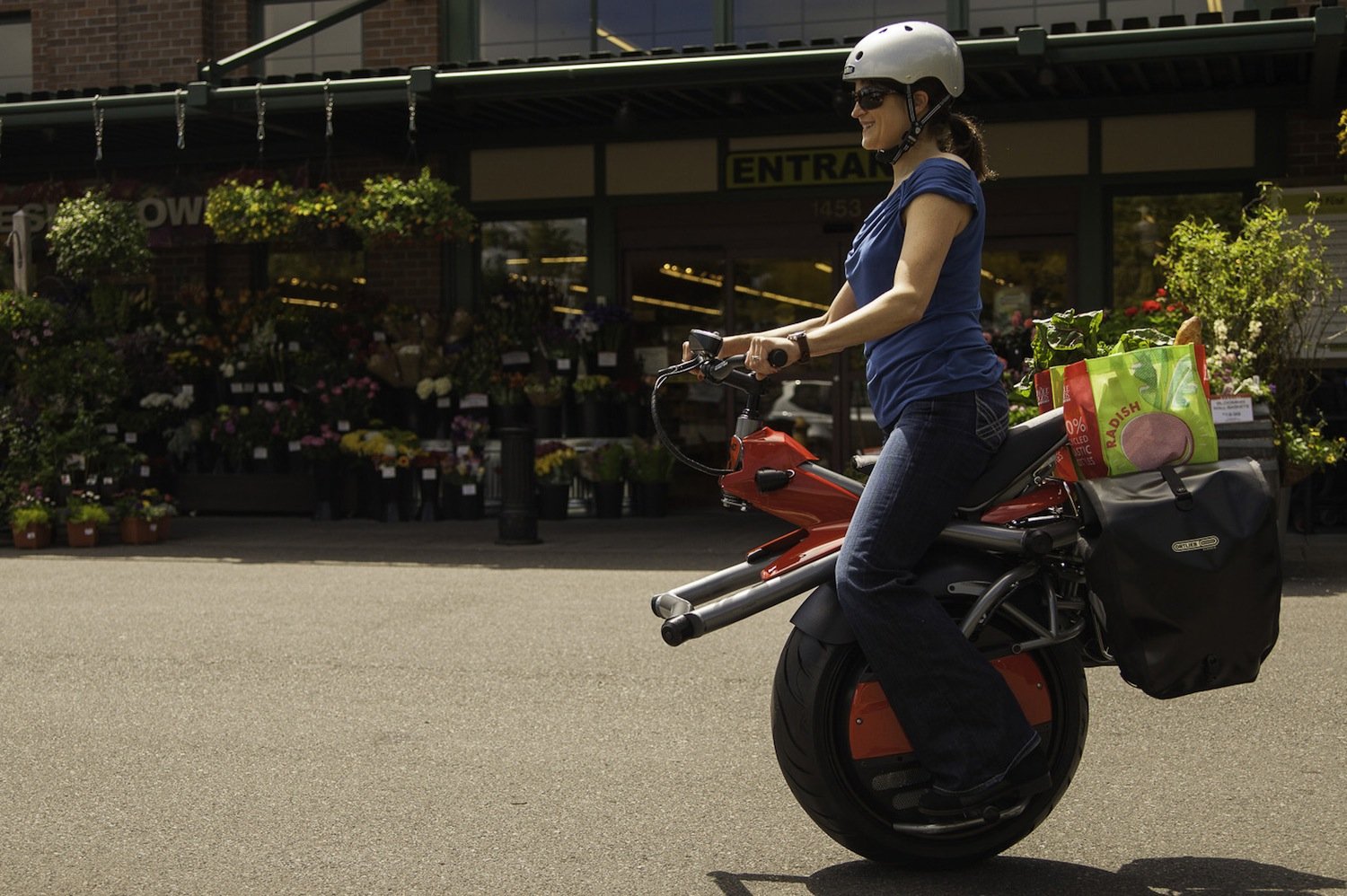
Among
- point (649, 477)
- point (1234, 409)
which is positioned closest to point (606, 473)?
point (649, 477)

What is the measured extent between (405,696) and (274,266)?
10.5 metres

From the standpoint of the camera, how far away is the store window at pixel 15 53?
654 inches

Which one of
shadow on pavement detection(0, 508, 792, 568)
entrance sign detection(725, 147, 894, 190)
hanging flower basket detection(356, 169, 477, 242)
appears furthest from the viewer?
entrance sign detection(725, 147, 894, 190)

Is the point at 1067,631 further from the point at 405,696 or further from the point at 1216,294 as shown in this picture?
the point at 1216,294

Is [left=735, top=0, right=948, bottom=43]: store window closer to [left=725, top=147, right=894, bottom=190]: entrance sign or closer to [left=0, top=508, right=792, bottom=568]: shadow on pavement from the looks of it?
[left=725, top=147, right=894, bottom=190]: entrance sign

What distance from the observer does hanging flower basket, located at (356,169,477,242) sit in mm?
12602

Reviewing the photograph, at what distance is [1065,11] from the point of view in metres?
13.3

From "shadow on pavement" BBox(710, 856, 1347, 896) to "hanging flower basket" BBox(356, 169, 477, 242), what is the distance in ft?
30.6

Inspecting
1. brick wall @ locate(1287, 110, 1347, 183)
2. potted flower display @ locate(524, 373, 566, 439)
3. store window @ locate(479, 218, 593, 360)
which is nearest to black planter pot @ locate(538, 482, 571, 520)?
potted flower display @ locate(524, 373, 566, 439)

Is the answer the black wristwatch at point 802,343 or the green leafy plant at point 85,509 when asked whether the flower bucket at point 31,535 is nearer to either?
the green leafy plant at point 85,509

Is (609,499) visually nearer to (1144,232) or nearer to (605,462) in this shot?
(605,462)

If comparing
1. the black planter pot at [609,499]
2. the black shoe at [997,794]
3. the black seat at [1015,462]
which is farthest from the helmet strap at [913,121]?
the black planter pot at [609,499]

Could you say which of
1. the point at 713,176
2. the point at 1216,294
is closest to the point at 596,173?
the point at 713,176

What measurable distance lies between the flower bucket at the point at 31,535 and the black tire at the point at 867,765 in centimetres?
1029
